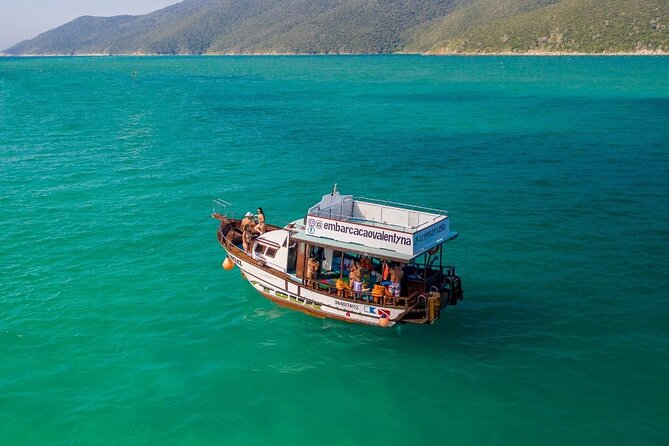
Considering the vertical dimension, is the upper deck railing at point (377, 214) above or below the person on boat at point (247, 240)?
above

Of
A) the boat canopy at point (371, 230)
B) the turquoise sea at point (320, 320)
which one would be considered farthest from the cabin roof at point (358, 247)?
the turquoise sea at point (320, 320)

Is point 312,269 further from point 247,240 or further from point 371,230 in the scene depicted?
point 247,240

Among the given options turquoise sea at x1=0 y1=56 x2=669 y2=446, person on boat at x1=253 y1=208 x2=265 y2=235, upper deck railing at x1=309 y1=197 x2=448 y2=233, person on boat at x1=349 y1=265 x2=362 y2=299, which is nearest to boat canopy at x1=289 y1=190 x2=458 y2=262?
upper deck railing at x1=309 y1=197 x2=448 y2=233

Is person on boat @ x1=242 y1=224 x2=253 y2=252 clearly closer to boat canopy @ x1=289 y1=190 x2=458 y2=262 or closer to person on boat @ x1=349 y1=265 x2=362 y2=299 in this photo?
boat canopy @ x1=289 y1=190 x2=458 y2=262

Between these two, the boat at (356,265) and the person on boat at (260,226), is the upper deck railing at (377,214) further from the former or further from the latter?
the person on boat at (260,226)


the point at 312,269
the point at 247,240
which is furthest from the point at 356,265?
the point at 247,240

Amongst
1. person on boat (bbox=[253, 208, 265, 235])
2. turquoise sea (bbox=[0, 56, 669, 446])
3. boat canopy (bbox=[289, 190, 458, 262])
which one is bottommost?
turquoise sea (bbox=[0, 56, 669, 446])

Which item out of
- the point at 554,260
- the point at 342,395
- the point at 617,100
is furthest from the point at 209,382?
the point at 617,100
